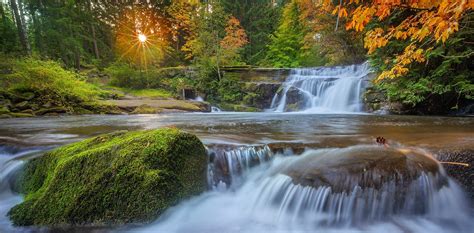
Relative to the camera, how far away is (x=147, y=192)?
2.75 meters

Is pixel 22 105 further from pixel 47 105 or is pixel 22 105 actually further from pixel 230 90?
pixel 230 90

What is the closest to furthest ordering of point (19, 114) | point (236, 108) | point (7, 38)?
1. point (19, 114)
2. point (7, 38)
3. point (236, 108)

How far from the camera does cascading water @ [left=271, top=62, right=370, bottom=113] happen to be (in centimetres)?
1188

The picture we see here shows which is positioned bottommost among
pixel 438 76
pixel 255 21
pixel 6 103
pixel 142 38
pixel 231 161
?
pixel 231 161

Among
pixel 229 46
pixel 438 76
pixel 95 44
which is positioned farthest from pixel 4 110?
pixel 95 44

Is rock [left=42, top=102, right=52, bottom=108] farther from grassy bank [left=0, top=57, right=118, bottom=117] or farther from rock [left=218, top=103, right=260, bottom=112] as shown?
rock [left=218, top=103, right=260, bottom=112]

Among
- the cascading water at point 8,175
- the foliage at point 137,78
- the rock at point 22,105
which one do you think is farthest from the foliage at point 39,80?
the foliage at point 137,78

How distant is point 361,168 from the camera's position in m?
3.14

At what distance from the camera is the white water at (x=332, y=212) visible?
2.87m

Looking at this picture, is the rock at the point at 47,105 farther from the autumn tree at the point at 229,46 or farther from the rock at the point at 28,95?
the autumn tree at the point at 229,46

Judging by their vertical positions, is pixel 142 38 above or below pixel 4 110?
above

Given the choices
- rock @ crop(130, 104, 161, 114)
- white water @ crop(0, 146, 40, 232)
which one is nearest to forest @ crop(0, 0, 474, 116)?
rock @ crop(130, 104, 161, 114)

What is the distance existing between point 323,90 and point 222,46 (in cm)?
851

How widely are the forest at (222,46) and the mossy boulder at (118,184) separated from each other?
2455 millimetres
